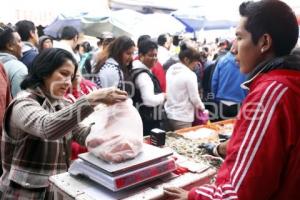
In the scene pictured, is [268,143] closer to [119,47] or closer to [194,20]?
[119,47]

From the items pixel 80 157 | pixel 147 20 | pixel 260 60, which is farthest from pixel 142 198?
pixel 147 20

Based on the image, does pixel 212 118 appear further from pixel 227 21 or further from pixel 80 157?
pixel 227 21

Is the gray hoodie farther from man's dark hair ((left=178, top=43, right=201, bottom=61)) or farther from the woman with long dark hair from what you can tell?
man's dark hair ((left=178, top=43, right=201, bottom=61))

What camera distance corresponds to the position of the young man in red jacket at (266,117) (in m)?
0.95

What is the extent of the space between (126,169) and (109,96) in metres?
0.31

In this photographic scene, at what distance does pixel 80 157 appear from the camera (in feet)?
4.51

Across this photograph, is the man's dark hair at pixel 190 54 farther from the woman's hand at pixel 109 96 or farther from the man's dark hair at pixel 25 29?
the woman's hand at pixel 109 96

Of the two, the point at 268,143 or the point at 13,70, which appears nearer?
the point at 268,143

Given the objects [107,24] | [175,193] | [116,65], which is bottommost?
[175,193]

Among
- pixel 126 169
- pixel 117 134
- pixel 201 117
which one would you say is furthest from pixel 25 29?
pixel 126 169

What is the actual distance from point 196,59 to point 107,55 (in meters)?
0.95

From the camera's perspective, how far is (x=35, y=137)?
159 cm

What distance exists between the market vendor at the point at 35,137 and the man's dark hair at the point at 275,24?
2.97 ft

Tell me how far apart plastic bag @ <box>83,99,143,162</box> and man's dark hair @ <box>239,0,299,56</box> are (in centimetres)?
58
